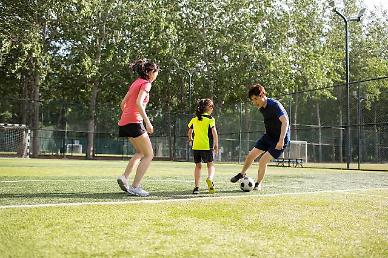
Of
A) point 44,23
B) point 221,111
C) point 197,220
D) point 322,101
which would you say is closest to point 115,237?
point 197,220

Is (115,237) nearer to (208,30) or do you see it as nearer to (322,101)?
(208,30)

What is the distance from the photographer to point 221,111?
101ft

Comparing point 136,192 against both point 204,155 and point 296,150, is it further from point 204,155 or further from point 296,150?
point 296,150

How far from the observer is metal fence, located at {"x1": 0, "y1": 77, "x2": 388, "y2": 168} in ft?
88.3

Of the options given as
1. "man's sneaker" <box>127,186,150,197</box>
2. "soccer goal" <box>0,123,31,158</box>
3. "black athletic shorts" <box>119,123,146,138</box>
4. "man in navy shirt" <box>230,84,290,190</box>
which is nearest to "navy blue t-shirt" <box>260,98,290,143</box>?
"man in navy shirt" <box>230,84,290,190</box>

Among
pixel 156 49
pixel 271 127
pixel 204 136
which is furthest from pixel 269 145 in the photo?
pixel 156 49

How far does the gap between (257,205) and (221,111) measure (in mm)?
26484

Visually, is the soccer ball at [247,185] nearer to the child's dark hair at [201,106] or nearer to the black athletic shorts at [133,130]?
the child's dark hair at [201,106]

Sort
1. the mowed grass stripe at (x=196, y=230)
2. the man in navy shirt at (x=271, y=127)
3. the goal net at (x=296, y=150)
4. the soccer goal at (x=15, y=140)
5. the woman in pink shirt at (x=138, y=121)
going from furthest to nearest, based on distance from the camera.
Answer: the soccer goal at (x=15, y=140) → the goal net at (x=296, y=150) → the man in navy shirt at (x=271, y=127) → the woman in pink shirt at (x=138, y=121) → the mowed grass stripe at (x=196, y=230)

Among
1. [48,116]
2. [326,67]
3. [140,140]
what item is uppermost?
[326,67]

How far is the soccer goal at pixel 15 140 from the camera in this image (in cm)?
2858

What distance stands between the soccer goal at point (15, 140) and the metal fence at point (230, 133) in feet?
3.77

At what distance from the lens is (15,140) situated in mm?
29281

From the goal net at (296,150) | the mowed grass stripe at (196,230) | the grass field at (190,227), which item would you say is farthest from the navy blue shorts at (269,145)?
the goal net at (296,150)
